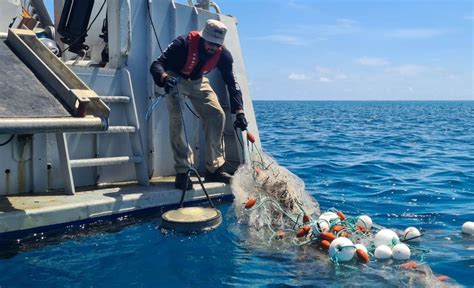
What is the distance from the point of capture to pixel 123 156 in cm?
645

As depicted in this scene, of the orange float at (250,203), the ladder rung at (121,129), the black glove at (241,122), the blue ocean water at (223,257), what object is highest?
the black glove at (241,122)

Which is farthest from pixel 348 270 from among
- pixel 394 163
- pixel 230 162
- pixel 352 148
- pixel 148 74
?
pixel 352 148

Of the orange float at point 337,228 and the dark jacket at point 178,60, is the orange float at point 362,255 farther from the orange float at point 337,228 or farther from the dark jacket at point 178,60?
the dark jacket at point 178,60

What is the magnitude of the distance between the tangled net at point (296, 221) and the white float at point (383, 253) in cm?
1

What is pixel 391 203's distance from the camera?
799 cm

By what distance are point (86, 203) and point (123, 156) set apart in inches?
44.9

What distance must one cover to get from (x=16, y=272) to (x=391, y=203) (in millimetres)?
5762

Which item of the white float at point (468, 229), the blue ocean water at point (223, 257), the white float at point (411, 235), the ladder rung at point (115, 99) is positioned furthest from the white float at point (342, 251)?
the ladder rung at point (115, 99)

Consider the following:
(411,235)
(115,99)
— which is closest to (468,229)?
(411,235)

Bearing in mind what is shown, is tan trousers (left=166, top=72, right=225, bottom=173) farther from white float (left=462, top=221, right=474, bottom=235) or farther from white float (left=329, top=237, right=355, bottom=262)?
white float (left=462, top=221, right=474, bottom=235)

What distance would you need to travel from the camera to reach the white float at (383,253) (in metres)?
4.94

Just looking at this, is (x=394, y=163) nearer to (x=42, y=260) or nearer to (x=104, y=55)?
(x=104, y=55)

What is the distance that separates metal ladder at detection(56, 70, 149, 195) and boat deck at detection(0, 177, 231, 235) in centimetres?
18

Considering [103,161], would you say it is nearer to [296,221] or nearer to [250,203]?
[250,203]
